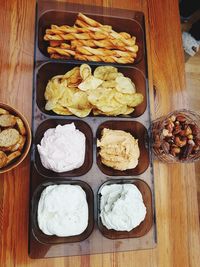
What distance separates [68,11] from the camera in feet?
3.93

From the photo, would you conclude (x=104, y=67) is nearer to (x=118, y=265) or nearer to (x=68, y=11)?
(x=68, y=11)

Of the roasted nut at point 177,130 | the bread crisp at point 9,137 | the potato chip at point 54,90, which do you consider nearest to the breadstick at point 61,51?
the potato chip at point 54,90

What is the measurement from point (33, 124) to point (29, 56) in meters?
0.27

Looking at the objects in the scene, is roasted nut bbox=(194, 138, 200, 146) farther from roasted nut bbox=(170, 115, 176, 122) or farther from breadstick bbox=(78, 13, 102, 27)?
breadstick bbox=(78, 13, 102, 27)

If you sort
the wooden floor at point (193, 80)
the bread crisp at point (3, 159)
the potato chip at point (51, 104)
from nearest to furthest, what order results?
the bread crisp at point (3, 159), the potato chip at point (51, 104), the wooden floor at point (193, 80)

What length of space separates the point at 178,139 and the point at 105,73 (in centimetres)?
34

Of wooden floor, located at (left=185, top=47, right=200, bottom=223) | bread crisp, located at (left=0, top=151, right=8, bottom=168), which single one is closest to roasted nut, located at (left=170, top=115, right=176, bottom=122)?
bread crisp, located at (left=0, top=151, right=8, bottom=168)

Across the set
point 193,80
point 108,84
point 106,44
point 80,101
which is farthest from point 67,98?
point 193,80

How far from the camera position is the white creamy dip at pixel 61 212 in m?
0.98

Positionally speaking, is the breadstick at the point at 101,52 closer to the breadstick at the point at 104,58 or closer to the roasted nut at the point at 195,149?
the breadstick at the point at 104,58

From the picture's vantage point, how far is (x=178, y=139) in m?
1.11

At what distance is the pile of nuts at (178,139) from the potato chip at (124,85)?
0.17 meters

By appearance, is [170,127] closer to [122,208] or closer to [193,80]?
[122,208]

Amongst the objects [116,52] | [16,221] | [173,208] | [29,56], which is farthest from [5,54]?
[173,208]
